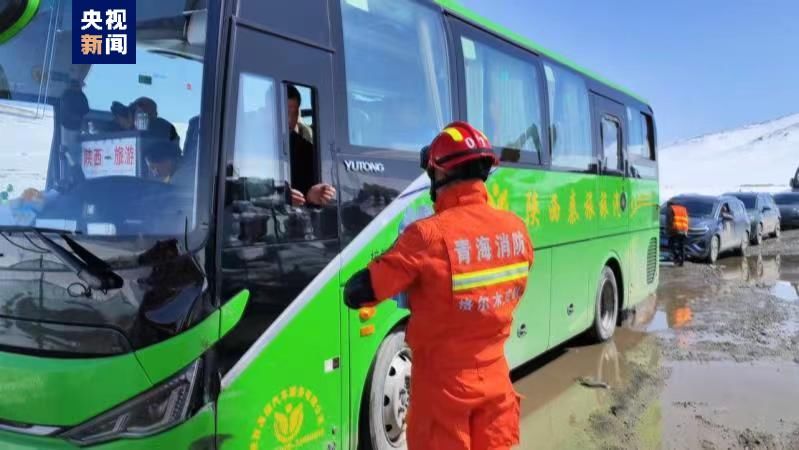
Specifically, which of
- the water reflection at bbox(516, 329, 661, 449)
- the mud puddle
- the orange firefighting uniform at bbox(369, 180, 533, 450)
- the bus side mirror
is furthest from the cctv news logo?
the mud puddle

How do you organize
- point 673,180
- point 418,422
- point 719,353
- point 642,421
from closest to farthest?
point 418,422, point 642,421, point 719,353, point 673,180

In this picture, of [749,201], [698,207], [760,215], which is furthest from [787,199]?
[698,207]

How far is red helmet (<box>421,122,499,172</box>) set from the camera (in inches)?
99.7

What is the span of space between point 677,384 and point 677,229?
1017 cm

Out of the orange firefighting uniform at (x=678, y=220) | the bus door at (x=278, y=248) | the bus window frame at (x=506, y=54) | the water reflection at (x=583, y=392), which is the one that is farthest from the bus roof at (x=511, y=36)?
the orange firefighting uniform at (x=678, y=220)

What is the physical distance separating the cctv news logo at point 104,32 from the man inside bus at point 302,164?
76cm

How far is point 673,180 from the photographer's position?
9419cm

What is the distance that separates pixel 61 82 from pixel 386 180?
1.84 m

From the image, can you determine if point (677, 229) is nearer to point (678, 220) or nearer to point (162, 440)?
point (678, 220)

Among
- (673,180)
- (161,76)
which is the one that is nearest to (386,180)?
(161,76)

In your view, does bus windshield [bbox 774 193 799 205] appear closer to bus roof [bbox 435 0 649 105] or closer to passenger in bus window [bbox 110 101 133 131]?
bus roof [bbox 435 0 649 105]

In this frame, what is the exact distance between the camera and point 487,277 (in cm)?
254

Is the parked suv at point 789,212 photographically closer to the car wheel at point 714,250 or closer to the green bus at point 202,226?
the car wheel at point 714,250

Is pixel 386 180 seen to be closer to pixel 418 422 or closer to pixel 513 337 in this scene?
pixel 418 422
